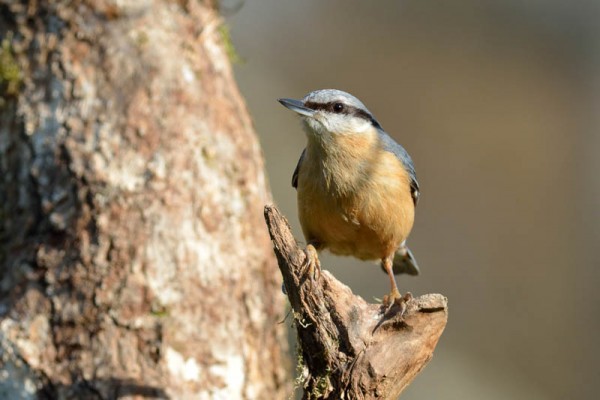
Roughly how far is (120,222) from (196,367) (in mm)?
946

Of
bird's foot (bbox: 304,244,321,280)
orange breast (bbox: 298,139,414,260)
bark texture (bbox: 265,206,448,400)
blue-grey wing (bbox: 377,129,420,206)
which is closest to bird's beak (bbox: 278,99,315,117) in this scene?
orange breast (bbox: 298,139,414,260)

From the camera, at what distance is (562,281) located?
10.7 metres

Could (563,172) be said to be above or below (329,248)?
below

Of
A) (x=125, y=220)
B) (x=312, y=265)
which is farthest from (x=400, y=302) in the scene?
(x=125, y=220)

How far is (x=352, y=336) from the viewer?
134 inches

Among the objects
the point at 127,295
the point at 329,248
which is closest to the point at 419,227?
the point at 329,248

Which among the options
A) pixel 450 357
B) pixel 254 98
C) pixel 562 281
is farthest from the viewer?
pixel 254 98

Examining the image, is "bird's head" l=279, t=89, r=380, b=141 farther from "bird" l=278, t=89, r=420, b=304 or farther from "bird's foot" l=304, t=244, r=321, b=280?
"bird's foot" l=304, t=244, r=321, b=280

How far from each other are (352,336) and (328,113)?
155cm

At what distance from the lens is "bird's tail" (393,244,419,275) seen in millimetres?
5325

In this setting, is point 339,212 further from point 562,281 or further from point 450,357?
point 562,281

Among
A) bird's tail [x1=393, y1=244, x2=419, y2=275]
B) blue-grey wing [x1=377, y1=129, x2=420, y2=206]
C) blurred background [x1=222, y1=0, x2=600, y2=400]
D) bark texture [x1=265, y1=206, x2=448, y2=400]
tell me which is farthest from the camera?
blurred background [x1=222, y1=0, x2=600, y2=400]

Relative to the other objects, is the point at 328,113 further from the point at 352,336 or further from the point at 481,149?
the point at 481,149

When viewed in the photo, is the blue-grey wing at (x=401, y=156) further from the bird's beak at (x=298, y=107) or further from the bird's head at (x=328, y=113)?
the bird's beak at (x=298, y=107)
